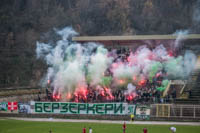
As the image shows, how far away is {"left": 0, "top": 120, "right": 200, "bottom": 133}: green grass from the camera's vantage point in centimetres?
3912

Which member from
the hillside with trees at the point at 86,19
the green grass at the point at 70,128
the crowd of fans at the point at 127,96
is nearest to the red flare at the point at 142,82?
the crowd of fans at the point at 127,96

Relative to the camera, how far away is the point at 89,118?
159 ft

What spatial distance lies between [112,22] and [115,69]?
A: 45019 mm

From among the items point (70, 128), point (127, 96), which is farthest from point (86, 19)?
point (70, 128)

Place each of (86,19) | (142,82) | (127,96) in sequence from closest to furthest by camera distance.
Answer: (127,96) < (142,82) < (86,19)

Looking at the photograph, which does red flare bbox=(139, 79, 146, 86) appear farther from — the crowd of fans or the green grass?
the green grass

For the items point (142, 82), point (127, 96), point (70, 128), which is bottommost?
point (70, 128)

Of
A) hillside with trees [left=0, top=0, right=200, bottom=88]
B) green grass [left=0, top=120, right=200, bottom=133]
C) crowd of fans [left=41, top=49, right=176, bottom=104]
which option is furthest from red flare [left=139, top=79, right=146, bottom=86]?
hillside with trees [left=0, top=0, right=200, bottom=88]

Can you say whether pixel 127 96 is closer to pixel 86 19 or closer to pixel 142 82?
pixel 142 82

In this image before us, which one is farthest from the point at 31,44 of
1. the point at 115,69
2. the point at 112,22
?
the point at 115,69

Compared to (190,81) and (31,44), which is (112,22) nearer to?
(31,44)

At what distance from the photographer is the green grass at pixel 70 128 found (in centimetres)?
3912

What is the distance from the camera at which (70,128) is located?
4119 cm

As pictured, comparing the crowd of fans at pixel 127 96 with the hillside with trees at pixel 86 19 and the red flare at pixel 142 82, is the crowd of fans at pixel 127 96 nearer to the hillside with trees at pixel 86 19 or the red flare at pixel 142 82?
the red flare at pixel 142 82
